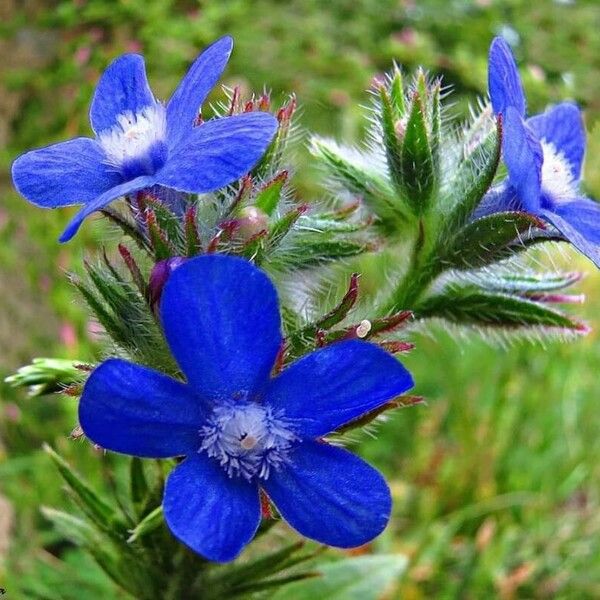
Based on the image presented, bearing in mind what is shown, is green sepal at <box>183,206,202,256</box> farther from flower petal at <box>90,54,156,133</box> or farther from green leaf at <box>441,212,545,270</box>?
green leaf at <box>441,212,545,270</box>

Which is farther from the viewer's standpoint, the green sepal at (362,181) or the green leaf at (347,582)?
the green leaf at (347,582)

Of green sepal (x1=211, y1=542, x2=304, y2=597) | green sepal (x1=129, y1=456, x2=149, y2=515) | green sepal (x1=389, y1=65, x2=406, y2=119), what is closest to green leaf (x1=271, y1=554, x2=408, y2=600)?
green sepal (x1=211, y1=542, x2=304, y2=597)

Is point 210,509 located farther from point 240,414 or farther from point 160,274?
point 160,274

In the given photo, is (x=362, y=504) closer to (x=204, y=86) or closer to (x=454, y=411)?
(x=204, y=86)

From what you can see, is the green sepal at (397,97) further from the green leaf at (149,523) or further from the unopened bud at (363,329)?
the green leaf at (149,523)

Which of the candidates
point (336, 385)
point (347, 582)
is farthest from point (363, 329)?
point (347, 582)

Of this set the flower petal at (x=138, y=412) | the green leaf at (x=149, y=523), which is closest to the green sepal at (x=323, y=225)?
the flower petal at (x=138, y=412)

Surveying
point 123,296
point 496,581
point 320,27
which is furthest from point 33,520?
point 320,27
